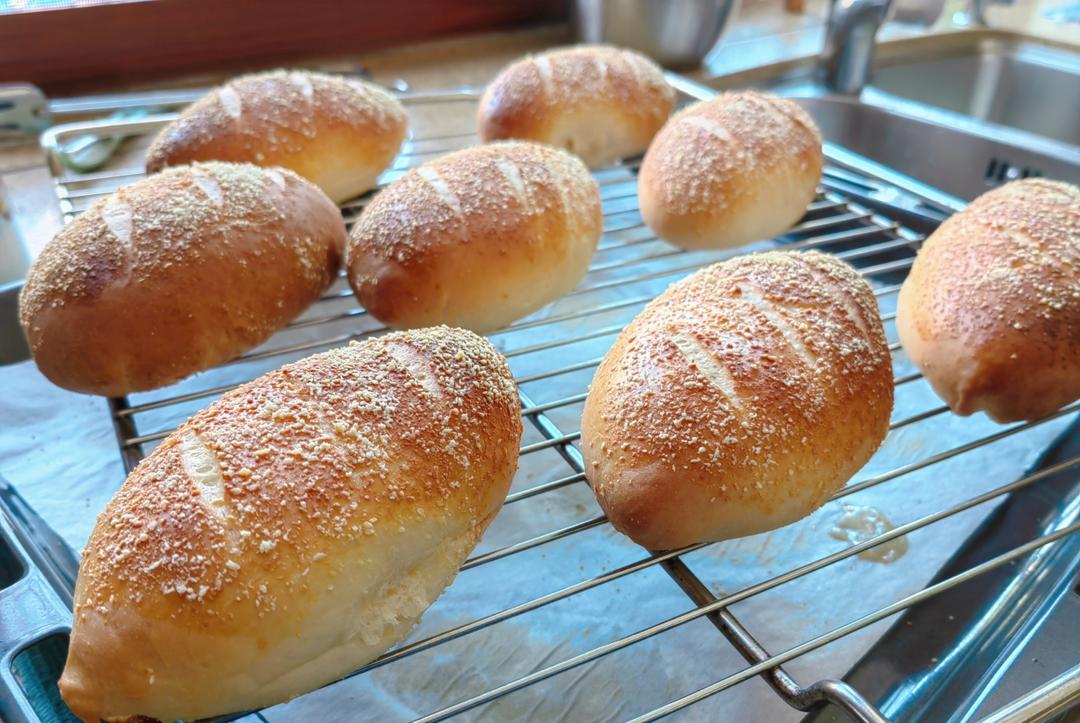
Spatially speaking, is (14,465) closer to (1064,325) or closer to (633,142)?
(633,142)

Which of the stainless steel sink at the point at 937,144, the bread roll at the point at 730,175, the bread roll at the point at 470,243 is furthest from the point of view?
the stainless steel sink at the point at 937,144

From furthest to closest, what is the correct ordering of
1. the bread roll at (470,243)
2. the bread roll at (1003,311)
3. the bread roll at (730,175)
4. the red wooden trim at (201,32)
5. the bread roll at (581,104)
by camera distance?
1. the red wooden trim at (201,32)
2. the bread roll at (581,104)
3. the bread roll at (730,175)
4. the bread roll at (470,243)
5. the bread roll at (1003,311)

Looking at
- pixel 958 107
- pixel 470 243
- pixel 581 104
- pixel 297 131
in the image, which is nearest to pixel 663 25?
pixel 581 104

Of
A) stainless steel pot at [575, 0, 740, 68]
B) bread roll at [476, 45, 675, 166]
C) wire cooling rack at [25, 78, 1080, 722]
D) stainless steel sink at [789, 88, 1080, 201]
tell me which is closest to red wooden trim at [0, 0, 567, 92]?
stainless steel pot at [575, 0, 740, 68]

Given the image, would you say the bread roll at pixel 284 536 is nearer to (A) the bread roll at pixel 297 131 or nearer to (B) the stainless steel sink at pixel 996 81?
(A) the bread roll at pixel 297 131

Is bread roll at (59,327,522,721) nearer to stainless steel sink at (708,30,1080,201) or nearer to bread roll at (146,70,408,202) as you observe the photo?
bread roll at (146,70,408,202)

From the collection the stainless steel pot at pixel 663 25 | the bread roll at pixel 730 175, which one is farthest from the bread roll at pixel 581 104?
the stainless steel pot at pixel 663 25
